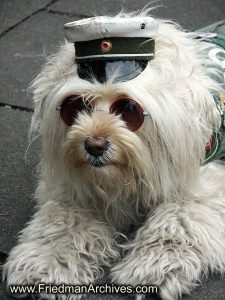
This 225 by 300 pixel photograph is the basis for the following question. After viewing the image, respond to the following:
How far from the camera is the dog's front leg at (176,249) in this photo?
2.26 m

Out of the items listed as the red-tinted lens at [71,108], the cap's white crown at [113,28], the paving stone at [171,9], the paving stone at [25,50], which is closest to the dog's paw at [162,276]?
the red-tinted lens at [71,108]

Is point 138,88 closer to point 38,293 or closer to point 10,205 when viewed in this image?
point 38,293

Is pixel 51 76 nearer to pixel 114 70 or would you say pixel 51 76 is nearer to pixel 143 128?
pixel 114 70

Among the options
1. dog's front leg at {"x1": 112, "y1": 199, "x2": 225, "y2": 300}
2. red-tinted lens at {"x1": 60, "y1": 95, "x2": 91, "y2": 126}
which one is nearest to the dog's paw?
dog's front leg at {"x1": 112, "y1": 199, "x2": 225, "y2": 300}

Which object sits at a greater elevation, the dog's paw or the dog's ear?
the dog's ear

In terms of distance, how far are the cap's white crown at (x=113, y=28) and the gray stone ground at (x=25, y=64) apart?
3.16 feet

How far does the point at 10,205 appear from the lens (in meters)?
2.96

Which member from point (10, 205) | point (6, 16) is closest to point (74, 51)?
point (10, 205)

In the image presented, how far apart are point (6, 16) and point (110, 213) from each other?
3.28m

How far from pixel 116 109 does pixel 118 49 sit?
23 cm

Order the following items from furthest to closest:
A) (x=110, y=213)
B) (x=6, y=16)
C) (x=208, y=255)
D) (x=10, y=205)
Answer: (x=6, y=16), (x=10, y=205), (x=110, y=213), (x=208, y=255)

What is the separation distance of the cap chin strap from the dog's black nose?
0.77 ft

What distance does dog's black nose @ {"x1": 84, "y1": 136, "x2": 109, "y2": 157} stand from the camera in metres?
2.13

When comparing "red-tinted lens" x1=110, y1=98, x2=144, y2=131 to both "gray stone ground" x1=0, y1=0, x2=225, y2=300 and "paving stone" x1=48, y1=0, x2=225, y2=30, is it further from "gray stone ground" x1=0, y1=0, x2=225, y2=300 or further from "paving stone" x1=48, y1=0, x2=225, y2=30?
"paving stone" x1=48, y1=0, x2=225, y2=30
